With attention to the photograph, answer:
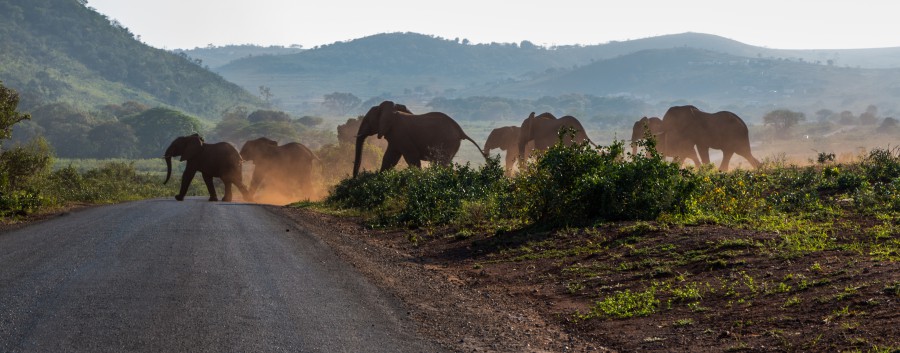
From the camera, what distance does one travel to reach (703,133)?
34.2 m

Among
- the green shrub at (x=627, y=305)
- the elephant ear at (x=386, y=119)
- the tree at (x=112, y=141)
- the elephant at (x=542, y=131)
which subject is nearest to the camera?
the green shrub at (x=627, y=305)

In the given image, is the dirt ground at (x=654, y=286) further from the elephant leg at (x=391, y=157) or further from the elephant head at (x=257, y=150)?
the elephant head at (x=257, y=150)

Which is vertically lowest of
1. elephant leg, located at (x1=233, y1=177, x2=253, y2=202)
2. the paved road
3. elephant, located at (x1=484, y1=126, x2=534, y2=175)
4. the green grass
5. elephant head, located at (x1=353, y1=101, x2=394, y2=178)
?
elephant leg, located at (x1=233, y1=177, x2=253, y2=202)

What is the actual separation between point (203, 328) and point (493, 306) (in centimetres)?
350

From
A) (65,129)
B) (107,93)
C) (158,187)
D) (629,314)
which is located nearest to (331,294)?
(629,314)

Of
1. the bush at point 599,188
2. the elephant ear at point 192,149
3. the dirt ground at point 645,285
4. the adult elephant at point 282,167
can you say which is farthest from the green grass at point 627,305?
the adult elephant at point 282,167

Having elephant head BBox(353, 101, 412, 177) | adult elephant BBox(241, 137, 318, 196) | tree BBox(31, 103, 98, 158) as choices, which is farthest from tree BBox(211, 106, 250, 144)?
elephant head BBox(353, 101, 412, 177)

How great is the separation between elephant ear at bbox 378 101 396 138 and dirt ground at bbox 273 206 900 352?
16423 millimetres

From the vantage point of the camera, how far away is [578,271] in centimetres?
1218

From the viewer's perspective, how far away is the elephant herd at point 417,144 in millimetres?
30875

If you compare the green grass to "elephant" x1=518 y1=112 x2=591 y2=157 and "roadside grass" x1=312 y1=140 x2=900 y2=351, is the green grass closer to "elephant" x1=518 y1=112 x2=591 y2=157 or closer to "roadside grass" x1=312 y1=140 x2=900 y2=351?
"roadside grass" x1=312 y1=140 x2=900 y2=351

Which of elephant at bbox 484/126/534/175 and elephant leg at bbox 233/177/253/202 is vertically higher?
elephant at bbox 484/126/534/175

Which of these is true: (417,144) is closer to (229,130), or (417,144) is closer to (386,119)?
(386,119)

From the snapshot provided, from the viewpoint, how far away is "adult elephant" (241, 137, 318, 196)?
39.4 m
